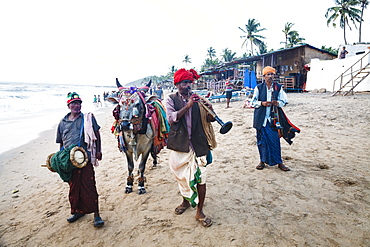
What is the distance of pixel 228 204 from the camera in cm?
329

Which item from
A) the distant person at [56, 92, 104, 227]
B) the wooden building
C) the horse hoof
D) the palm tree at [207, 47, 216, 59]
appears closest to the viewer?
the distant person at [56, 92, 104, 227]

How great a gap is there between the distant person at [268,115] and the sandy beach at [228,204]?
0.98 feet

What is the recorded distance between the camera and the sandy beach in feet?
8.58

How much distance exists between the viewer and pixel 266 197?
338 centimetres

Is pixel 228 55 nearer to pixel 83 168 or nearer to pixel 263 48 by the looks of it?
pixel 263 48

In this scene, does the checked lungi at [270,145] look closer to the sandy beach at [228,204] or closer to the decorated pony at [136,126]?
the sandy beach at [228,204]

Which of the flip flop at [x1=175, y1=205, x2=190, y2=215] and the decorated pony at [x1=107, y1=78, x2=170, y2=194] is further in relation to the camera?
the decorated pony at [x1=107, y1=78, x2=170, y2=194]

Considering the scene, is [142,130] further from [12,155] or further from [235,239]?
[12,155]

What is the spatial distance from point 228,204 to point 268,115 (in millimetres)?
1972

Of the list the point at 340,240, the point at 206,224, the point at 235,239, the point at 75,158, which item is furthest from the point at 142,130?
the point at 340,240

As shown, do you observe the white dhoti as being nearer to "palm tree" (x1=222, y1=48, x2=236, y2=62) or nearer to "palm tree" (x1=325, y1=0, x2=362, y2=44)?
"palm tree" (x1=325, y1=0, x2=362, y2=44)

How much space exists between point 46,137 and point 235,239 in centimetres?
972

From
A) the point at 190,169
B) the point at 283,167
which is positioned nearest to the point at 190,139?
the point at 190,169

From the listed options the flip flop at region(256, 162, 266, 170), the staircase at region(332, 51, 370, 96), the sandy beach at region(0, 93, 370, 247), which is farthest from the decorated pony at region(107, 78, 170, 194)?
the staircase at region(332, 51, 370, 96)
